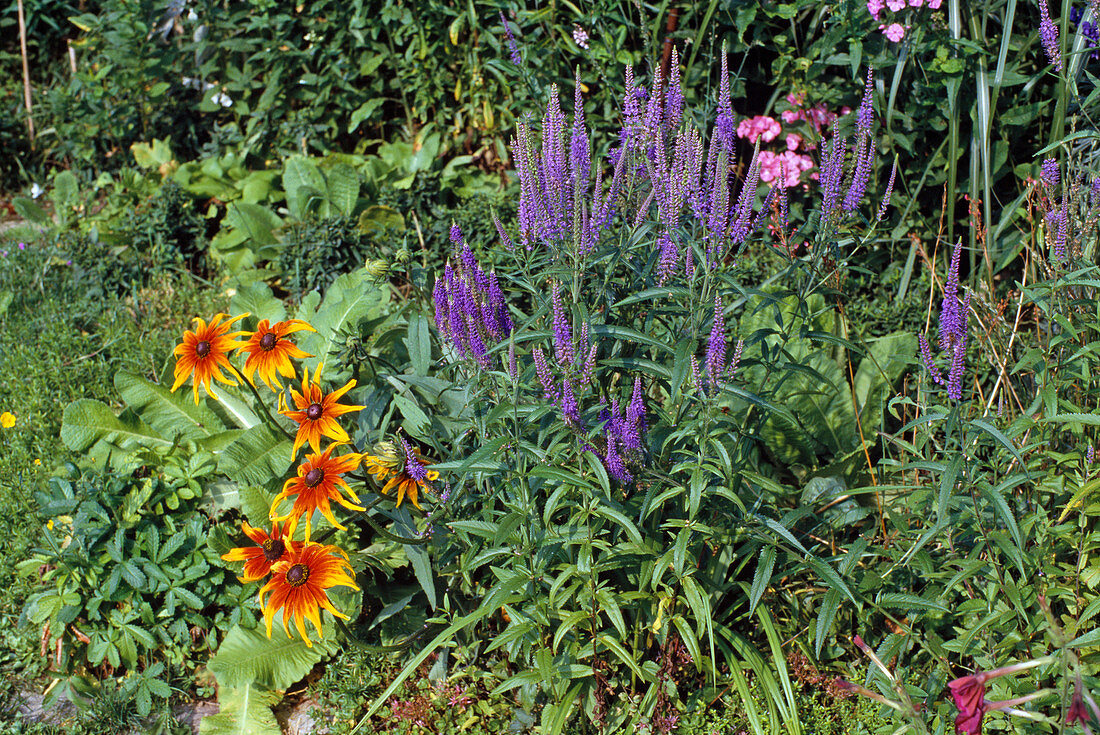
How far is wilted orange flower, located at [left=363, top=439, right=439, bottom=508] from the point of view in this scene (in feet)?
7.82

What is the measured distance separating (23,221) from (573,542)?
4891 mm

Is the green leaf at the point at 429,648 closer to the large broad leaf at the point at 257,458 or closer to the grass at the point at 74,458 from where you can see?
the grass at the point at 74,458

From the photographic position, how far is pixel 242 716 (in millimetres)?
2721

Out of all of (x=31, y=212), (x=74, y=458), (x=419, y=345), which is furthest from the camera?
(x=31, y=212)

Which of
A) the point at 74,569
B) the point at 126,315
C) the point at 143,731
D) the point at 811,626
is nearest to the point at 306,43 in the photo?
the point at 126,315

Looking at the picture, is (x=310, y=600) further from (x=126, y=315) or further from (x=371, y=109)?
(x=371, y=109)

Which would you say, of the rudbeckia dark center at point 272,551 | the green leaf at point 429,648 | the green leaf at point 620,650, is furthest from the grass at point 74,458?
the rudbeckia dark center at point 272,551

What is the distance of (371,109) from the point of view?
5203 millimetres

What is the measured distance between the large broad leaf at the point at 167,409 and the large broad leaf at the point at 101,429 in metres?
0.03

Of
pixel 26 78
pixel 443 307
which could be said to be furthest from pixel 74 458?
pixel 26 78

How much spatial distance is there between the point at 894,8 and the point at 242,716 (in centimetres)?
338

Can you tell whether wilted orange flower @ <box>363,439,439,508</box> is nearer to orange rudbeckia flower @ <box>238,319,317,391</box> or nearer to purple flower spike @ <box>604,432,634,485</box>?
orange rudbeckia flower @ <box>238,319,317,391</box>

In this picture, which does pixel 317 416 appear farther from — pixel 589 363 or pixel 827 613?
pixel 827 613

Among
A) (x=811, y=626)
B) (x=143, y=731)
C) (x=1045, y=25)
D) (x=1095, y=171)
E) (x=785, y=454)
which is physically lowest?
(x=143, y=731)
